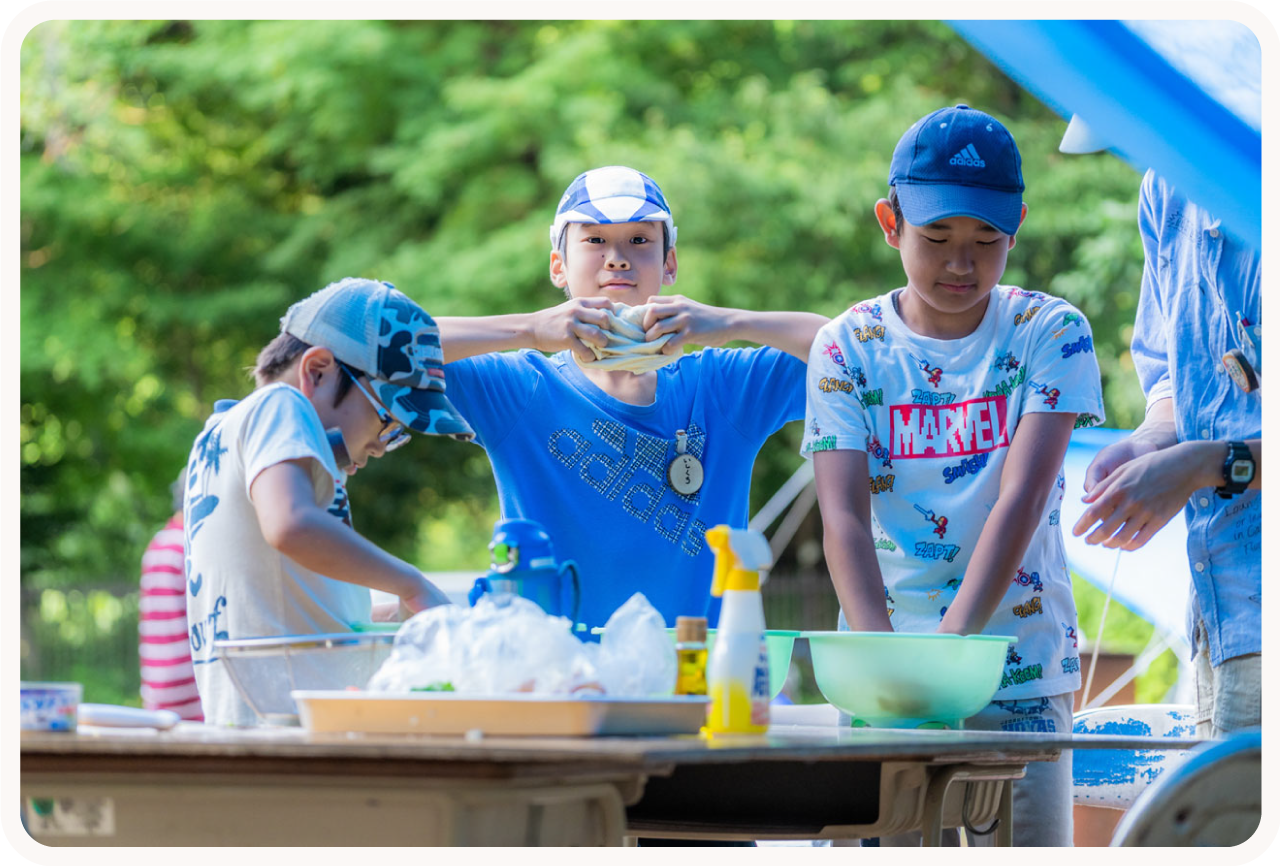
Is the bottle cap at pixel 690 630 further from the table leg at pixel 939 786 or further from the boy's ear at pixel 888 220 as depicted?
the boy's ear at pixel 888 220

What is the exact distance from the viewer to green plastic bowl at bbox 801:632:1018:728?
1844 millimetres

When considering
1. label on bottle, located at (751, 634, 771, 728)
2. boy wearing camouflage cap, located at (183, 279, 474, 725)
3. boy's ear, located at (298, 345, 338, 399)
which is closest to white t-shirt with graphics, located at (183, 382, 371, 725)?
boy wearing camouflage cap, located at (183, 279, 474, 725)

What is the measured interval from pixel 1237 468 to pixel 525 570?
1140 mm

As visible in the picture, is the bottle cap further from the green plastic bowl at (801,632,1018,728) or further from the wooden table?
the green plastic bowl at (801,632,1018,728)

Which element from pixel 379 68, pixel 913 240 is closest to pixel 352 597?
pixel 913 240

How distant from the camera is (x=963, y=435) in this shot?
2209mm

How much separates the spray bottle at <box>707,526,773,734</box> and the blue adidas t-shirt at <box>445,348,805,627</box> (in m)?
0.88

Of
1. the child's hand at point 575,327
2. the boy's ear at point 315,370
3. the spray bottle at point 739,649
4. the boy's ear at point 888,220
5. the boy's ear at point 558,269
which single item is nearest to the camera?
the spray bottle at point 739,649

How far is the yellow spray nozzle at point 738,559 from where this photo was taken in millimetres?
1639

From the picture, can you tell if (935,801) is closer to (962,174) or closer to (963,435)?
(963,435)

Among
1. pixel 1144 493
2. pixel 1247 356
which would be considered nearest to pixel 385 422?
pixel 1144 493

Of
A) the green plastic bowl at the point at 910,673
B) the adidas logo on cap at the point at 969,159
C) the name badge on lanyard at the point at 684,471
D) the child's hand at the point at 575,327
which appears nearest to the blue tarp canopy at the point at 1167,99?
the adidas logo on cap at the point at 969,159

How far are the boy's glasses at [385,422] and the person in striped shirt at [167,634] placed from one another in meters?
1.25

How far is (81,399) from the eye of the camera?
11086 millimetres
